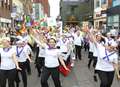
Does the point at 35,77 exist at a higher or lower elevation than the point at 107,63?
lower

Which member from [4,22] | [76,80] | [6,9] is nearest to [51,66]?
[76,80]

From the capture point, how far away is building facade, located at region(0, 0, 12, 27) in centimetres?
4688

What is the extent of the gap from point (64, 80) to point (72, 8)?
94322 millimetres

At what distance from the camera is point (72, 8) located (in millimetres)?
108062

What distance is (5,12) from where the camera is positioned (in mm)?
50312

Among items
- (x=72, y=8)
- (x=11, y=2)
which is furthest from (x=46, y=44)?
(x=72, y=8)

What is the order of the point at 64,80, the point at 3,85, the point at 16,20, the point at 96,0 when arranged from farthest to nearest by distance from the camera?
the point at 96,0 → the point at 16,20 → the point at 64,80 → the point at 3,85

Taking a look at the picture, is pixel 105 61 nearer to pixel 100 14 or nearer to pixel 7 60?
pixel 7 60

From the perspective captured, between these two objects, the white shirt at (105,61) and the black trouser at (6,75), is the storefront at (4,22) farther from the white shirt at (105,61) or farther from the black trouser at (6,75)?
the white shirt at (105,61)

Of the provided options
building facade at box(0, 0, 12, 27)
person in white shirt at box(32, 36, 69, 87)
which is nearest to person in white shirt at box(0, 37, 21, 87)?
person in white shirt at box(32, 36, 69, 87)

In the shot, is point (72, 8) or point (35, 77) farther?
point (72, 8)

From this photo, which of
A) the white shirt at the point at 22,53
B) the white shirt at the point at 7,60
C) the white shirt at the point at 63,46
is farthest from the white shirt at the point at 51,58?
the white shirt at the point at 63,46

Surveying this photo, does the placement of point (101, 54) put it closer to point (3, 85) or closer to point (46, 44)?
point (46, 44)

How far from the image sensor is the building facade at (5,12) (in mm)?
46875
